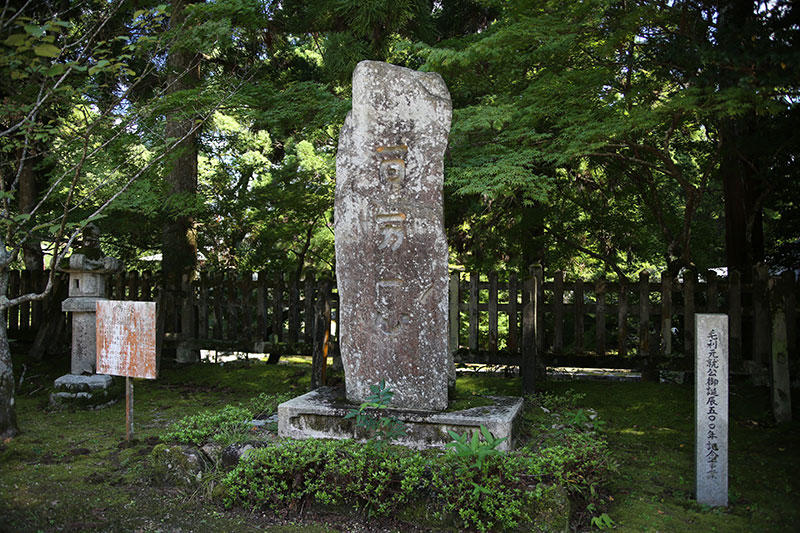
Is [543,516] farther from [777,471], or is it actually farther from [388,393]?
[777,471]

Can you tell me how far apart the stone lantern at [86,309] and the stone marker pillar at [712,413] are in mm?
7467

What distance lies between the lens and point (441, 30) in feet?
40.2

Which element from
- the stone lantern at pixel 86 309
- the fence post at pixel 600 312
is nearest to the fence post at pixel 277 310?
the stone lantern at pixel 86 309

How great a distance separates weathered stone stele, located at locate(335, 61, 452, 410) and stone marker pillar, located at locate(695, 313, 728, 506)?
214cm

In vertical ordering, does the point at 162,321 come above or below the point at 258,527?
above

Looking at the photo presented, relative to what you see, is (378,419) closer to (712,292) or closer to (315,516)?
(315,516)

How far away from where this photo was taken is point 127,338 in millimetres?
6055

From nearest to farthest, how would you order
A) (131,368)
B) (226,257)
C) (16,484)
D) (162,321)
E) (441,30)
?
(16,484) < (131,368) < (162,321) < (441,30) < (226,257)

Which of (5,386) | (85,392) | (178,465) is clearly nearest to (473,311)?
(178,465)

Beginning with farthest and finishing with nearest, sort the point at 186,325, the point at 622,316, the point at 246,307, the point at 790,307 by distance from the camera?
the point at 186,325
the point at 246,307
the point at 622,316
the point at 790,307

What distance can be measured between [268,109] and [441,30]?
16.7 feet

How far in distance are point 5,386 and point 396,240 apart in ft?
14.7

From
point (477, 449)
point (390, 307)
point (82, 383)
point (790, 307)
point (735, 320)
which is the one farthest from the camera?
point (82, 383)

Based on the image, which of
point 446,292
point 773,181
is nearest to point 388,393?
point 446,292
